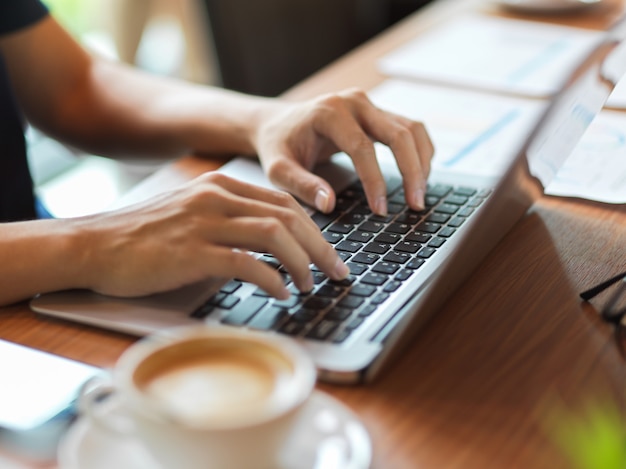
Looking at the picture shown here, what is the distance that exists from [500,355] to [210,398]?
256 millimetres

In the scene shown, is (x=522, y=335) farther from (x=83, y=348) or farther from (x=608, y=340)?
(x=83, y=348)

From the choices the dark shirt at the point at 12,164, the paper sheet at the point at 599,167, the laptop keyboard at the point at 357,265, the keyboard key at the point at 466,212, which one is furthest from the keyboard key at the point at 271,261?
the dark shirt at the point at 12,164

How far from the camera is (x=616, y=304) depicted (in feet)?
2.29

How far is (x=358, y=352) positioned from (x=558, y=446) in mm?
147

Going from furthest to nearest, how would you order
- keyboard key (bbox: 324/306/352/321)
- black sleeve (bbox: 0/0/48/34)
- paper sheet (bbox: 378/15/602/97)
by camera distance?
1. paper sheet (bbox: 378/15/602/97)
2. black sleeve (bbox: 0/0/48/34)
3. keyboard key (bbox: 324/306/352/321)

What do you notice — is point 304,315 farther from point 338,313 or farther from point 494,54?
point 494,54

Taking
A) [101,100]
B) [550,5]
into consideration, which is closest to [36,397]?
[101,100]

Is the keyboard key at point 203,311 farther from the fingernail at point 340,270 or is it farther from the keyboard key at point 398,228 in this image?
the keyboard key at point 398,228

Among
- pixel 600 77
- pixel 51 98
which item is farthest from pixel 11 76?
pixel 600 77

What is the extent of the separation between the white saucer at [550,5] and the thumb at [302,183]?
82 cm

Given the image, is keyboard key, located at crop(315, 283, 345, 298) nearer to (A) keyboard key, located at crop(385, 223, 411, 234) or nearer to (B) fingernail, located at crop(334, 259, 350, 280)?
(B) fingernail, located at crop(334, 259, 350, 280)

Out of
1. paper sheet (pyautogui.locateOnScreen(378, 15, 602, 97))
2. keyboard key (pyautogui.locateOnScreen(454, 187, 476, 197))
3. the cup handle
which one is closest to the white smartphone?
the cup handle

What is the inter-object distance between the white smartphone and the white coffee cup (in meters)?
0.07

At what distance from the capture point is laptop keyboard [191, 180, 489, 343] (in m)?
0.66
